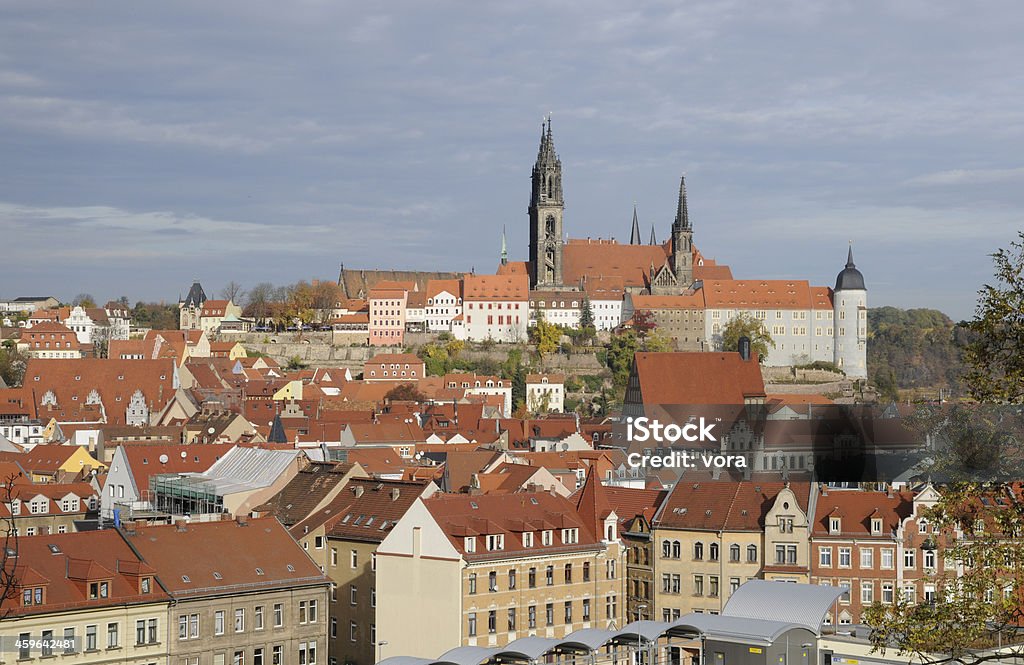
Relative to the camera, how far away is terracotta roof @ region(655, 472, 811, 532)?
1571 inches

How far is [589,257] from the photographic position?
150875 millimetres

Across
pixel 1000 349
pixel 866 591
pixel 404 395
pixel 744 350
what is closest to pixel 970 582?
pixel 1000 349

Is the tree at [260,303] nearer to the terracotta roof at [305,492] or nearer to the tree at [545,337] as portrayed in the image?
the tree at [545,337]

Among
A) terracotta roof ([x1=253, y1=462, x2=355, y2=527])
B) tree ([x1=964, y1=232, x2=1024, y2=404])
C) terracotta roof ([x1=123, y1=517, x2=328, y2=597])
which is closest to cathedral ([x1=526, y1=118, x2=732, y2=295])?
terracotta roof ([x1=253, y1=462, x2=355, y2=527])

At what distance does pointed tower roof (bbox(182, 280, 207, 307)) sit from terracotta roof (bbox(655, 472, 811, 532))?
130 m

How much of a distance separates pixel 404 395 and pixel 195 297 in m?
66.4

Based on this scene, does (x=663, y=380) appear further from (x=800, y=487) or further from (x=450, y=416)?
(x=800, y=487)

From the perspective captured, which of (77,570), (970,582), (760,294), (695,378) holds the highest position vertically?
(760,294)

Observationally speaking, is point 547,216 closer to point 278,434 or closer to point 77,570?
point 278,434

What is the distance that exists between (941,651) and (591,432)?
242 feet

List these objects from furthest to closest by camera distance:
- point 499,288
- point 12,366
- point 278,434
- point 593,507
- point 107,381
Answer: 1. point 499,288
2. point 12,366
3. point 107,381
4. point 278,434
5. point 593,507

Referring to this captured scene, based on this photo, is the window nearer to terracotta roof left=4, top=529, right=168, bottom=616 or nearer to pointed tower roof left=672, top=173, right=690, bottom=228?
terracotta roof left=4, top=529, right=168, bottom=616

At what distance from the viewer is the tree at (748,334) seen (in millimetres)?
129750

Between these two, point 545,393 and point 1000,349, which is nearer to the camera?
point 1000,349
